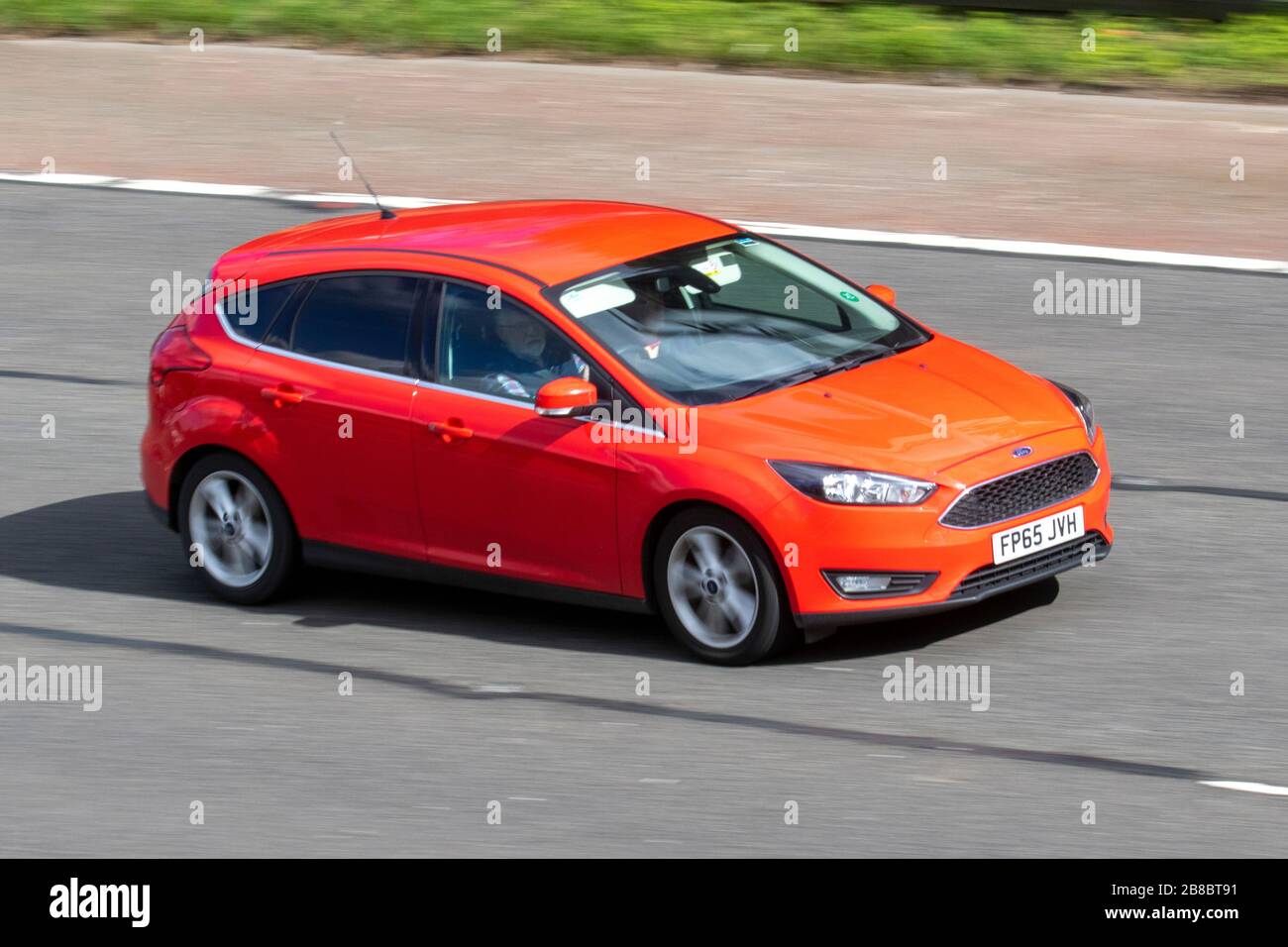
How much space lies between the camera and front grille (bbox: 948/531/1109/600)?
7660 millimetres

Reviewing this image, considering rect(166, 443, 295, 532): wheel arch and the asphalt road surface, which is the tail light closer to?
rect(166, 443, 295, 532): wheel arch

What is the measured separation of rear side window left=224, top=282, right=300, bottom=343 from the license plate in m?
3.19

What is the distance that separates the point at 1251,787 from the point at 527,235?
3.73 meters

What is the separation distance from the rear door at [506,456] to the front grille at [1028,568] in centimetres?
132

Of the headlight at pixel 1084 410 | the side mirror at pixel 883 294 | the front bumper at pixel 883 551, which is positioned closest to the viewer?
the front bumper at pixel 883 551

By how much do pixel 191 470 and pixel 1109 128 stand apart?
9.94 m

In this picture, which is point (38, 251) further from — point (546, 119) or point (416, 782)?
point (416, 782)

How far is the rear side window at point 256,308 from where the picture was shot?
8969 mm

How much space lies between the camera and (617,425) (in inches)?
310

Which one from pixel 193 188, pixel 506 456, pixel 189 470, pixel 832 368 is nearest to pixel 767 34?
pixel 193 188

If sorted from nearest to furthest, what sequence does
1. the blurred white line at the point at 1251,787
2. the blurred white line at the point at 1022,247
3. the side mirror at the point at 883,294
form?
the blurred white line at the point at 1251,787 < the side mirror at the point at 883,294 < the blurred white line at the point at 1022,247

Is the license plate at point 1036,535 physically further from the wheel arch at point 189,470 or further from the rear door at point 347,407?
the wheel arch at point 189,470

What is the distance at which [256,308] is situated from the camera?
29.7 ft

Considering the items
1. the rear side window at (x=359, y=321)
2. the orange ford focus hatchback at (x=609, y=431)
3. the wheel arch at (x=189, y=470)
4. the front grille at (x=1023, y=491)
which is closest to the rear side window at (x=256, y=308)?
the orange ford focus hatchback at (x=609, y=431)
